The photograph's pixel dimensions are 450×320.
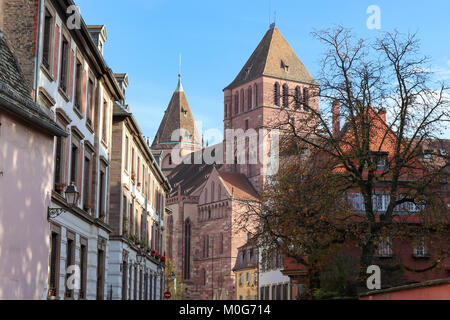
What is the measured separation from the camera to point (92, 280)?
88.9 ft

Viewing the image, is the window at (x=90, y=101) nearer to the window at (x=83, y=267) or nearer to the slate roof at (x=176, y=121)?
the window at (x=83, y=267)

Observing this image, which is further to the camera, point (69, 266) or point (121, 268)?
point (121, 268)

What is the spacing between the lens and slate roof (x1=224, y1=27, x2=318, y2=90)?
109000 mm

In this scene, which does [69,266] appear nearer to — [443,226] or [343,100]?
[343,100]

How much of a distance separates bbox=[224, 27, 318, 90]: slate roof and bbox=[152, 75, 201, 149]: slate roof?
2689 centimetres

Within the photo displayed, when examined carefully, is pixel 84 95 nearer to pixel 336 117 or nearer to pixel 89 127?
pixel 89 127

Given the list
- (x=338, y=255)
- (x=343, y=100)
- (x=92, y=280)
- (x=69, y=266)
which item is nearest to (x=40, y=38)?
(x=69, y=266)

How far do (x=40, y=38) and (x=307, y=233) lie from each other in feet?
43.6

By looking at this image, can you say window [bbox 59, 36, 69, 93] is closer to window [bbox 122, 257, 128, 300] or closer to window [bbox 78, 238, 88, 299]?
window [bbox 78, 238, 88, 299]

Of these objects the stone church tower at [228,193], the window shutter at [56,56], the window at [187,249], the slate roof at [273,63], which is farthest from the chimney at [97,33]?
the window at [187,249]

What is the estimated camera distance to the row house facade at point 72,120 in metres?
20.3

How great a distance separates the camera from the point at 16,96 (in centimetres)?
1744

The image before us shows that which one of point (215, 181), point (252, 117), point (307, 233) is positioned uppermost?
point (252, 117)
